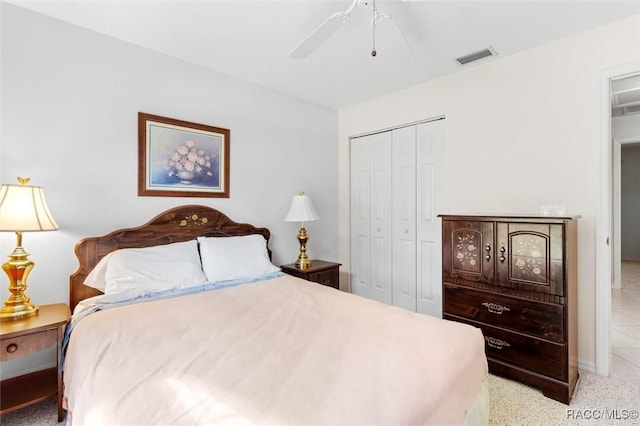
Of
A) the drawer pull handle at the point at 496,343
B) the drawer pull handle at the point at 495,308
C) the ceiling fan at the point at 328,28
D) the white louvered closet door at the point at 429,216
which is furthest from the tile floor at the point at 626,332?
the ceiling fan at the point at 328,28

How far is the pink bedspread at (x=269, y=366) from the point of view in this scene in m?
0.93

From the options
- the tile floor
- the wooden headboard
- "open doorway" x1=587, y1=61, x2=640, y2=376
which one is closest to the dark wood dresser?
"open doorway" x1=587, y1=61, x2=640, y2=376

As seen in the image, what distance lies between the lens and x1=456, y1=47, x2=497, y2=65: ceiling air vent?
8.30 ft

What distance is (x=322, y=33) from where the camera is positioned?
171 centimetres

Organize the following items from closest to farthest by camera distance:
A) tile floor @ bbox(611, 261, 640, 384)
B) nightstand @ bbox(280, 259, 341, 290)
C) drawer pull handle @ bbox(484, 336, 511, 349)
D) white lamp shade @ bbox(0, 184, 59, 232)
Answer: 1. white lamp shade @ bbox(0, 184, 59, 232)
2. drawer pull handle @ bbox(484, 336, 511, 349)
3. tile floor @ bbox(611, 261, 640, 384)
4. nightstand @ bbox(280, 259, 341, 290)

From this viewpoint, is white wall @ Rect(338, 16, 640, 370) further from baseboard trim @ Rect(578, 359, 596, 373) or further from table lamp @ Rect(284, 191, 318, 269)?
table lamp @ Rect(284, 191, 318, 269)

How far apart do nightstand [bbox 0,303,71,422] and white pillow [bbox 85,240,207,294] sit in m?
0.28

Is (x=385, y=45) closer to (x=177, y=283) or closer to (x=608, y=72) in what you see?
(x=608, y=72)

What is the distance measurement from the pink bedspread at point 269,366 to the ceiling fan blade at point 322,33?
1550 millimetres

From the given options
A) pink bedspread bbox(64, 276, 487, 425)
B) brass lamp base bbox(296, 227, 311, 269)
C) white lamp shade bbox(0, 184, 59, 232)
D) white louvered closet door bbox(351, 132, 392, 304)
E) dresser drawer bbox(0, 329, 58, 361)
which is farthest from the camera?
white louvered closet door bbox(351, 132, 392, 304)

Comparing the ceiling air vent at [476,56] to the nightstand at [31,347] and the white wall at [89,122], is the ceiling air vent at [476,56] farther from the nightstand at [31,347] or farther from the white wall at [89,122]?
the nightstand at [31,347]

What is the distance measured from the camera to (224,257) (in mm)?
2465

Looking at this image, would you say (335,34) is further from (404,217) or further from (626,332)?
(626,332)

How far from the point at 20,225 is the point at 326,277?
242cm
